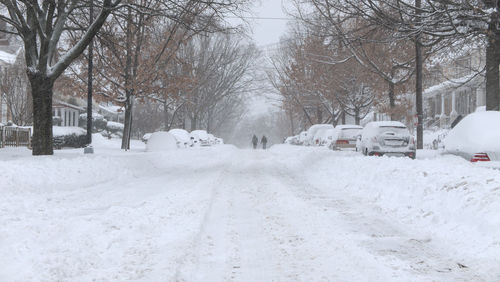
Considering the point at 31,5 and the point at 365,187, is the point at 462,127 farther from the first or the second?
the point at 31,5

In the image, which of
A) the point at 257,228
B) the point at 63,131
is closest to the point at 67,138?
the point at 63,131

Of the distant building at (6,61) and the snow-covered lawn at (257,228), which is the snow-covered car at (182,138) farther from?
the snow-covered lawn at (257,228)

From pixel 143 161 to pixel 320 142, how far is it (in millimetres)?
17702

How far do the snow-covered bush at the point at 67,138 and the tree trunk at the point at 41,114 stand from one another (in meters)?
11.5

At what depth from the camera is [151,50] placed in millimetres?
24656

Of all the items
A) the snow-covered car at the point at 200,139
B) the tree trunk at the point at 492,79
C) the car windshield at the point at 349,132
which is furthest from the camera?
the snow-covered car at the point at 200,139

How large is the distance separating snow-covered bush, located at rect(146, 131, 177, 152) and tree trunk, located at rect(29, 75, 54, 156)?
1147 centimetres

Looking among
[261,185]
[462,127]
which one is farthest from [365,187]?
[462,127]

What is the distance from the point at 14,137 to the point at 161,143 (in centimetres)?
766

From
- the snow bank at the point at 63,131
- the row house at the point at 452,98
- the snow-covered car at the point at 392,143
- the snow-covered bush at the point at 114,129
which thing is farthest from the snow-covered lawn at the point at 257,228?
the snow-covered bush at the point at 114,129

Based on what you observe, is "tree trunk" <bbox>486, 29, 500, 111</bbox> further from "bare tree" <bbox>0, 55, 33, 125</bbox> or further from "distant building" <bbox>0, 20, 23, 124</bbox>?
"distant building" <bbox>0, 20, 23, 124</bbox>

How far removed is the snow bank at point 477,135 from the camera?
35.7 feet

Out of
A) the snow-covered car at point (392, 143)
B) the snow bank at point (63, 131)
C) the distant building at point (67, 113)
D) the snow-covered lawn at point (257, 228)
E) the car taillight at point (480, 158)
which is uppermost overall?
the distant building at point (67, 113)

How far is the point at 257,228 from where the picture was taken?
680 cm
